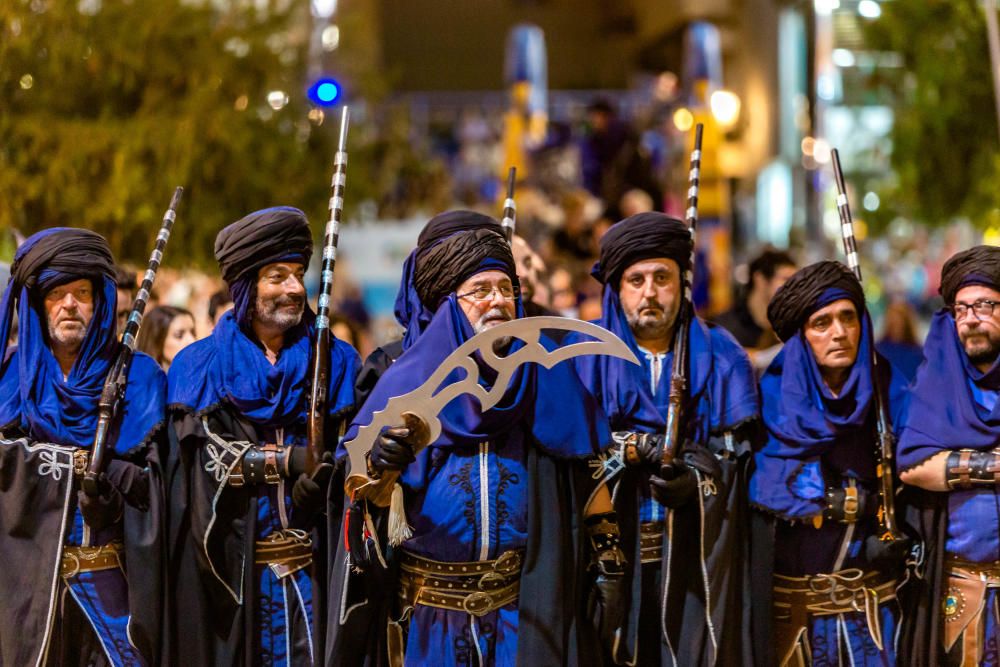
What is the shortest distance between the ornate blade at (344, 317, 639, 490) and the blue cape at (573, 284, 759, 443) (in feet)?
2.36

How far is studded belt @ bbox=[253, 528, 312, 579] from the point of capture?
14.9 ft

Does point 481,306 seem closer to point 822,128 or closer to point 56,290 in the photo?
point 56,290

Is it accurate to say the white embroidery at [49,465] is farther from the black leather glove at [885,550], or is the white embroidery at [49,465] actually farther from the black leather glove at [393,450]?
the black leather glove at [885,550]

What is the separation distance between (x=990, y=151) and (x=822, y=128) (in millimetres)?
4074

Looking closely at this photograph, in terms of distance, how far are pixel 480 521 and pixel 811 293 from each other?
4.85 feet

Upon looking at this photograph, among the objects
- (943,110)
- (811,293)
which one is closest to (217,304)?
(811,293)

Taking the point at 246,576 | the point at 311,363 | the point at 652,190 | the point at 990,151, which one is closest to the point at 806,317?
the point at 311,363

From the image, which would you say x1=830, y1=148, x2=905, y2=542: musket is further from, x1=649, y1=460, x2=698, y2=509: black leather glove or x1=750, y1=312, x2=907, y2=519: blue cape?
x1=649, y1=460, x2=698, y2=509: black leather glove

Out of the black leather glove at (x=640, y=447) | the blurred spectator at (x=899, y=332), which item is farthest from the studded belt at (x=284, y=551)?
the blurred spectator at (x=899, y=332)

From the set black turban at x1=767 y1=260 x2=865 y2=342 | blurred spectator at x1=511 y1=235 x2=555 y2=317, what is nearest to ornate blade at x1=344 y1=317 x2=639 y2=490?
black turban at x1=767 y1=260 x2=865 y2=342

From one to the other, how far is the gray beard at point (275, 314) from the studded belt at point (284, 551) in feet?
2.33

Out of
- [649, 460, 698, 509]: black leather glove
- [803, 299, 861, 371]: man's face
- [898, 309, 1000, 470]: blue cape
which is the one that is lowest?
[649, 460, 698, 509]: black leather glove

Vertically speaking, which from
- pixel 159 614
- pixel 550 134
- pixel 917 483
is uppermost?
pixel 550 134

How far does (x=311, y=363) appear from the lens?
15.3 ft
